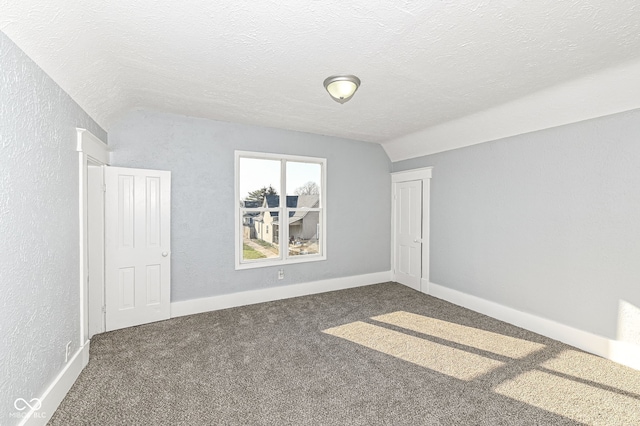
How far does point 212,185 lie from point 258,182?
0.68 meters

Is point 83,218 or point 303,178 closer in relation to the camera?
point 83,218

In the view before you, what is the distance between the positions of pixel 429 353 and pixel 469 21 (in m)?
2.80

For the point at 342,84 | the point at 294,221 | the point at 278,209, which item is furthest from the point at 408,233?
the point at 342,84

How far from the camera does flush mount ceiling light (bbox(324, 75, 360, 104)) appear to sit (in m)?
2.57

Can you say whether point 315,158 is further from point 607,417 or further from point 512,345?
point 607,417

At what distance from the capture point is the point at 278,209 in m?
4.56

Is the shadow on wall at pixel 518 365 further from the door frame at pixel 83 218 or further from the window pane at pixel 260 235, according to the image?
the door frame at pixel 83 218

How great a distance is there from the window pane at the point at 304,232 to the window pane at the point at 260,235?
268 millimetres

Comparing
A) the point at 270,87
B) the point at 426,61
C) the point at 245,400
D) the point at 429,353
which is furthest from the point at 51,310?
the point at 426,61

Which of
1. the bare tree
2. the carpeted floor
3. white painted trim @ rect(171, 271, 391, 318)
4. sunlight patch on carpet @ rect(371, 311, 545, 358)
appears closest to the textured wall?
the carpeted floor

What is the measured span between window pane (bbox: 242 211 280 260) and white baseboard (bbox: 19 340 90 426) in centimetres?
211

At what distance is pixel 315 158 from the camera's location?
4758mm

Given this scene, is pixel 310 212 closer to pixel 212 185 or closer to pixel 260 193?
pixel 260 193

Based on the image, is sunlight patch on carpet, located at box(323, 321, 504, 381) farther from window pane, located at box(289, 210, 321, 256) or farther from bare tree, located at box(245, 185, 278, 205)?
bare tree, located at box(245, 185, 278, 205)
